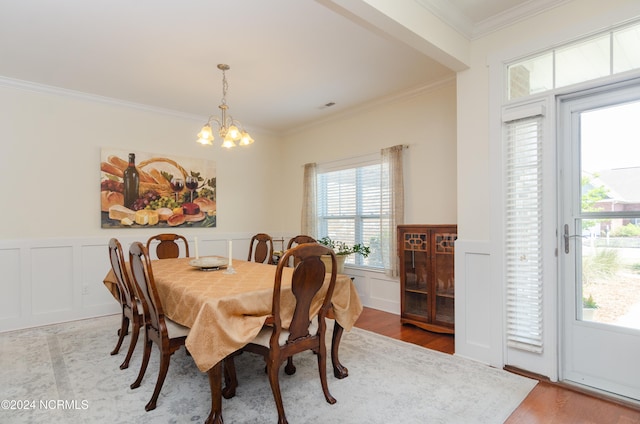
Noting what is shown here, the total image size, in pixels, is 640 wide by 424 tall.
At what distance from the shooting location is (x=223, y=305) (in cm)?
189

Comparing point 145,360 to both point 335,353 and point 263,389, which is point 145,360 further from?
point 335,353

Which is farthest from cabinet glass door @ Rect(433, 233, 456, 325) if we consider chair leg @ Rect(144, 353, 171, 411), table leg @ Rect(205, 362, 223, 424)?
chair leg @ Rect(144, 353, 171, 411)

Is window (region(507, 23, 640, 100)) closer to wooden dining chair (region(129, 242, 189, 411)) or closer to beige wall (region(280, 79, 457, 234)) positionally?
beige wall (region(280, 79, 457, 234))

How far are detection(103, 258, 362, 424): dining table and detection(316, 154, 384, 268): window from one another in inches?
84.4

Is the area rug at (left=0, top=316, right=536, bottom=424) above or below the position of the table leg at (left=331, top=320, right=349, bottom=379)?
below

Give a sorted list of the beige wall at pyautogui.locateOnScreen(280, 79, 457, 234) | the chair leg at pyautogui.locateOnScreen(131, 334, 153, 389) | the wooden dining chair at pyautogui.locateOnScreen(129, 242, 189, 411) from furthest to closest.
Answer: the beige wall at pyautogui.locateOnScreen(280, 79, 457, 234), the chair leg at pyautogui.locateOnScreen(131, 334, 153, 389), the wooden dining chair at pyautogui.locateOnScreen(129, 242, 189, 411)

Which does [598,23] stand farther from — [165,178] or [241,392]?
[165,178]

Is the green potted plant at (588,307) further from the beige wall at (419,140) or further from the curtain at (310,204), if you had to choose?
the curtain at (310,204)

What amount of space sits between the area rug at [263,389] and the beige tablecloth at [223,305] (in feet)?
1.62

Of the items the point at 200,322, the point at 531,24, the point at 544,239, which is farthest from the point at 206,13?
the point at 544,239

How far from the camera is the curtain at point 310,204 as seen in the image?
5.32 metres

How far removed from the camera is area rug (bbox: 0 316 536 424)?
6.63ft

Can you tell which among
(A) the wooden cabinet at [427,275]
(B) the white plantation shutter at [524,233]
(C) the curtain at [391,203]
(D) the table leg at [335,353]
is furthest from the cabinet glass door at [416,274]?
(D) the table leg at [335,353]

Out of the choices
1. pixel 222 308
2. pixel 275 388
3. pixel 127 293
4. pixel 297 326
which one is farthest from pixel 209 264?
pixel 275 388
